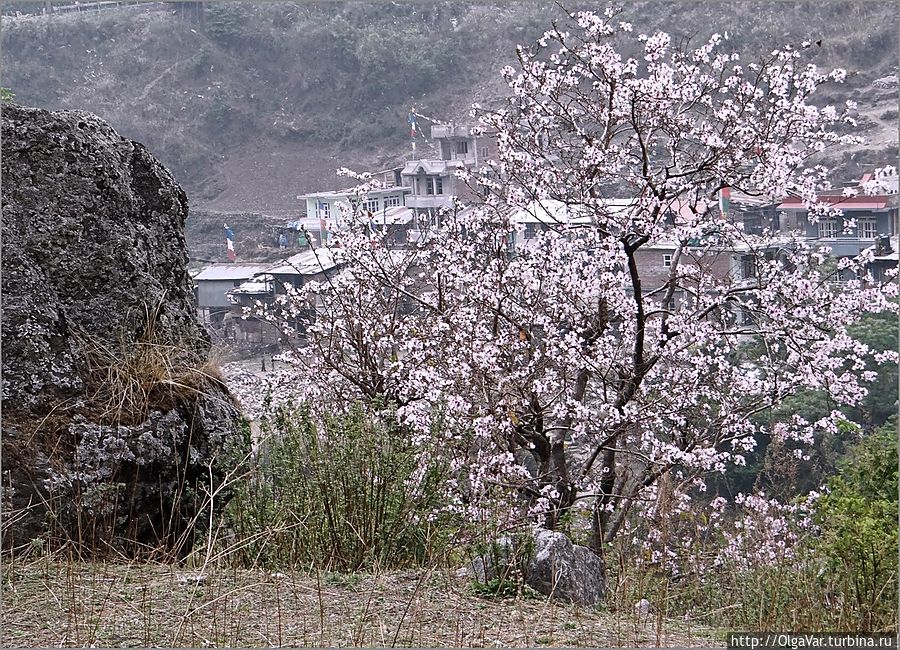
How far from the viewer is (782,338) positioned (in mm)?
4262

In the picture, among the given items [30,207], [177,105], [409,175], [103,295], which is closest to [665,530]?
[103,295]

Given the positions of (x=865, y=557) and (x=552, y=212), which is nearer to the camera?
(x=865, y=557)

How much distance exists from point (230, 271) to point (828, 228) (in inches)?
183

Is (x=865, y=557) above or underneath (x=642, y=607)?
above

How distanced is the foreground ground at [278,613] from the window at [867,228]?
4.06 m

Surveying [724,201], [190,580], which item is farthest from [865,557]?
[724,201]

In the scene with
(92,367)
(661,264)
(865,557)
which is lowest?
(865,557)

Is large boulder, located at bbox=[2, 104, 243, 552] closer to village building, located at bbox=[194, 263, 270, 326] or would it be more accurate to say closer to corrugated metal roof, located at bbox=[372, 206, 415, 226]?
corrugated metal roof, located at bbox=[372, 206, 415, 226]

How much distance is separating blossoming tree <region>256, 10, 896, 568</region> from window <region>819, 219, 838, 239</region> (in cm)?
55

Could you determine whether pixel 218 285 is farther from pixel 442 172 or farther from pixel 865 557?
pixel 865 557

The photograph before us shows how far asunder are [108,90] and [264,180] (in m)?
2.15

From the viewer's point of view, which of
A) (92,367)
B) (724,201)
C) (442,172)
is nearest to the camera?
(92,367)

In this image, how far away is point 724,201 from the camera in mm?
4426

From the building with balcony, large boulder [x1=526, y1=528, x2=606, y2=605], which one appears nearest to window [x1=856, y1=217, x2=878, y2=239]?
the building with balcony
